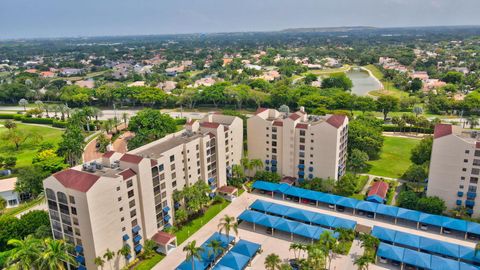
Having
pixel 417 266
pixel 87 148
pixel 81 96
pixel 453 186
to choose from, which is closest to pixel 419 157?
pixel 453 186

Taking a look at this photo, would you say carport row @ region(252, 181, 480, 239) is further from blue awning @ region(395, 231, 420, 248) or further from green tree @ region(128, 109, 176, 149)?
green tree @ region(128, 109, 176, 149)

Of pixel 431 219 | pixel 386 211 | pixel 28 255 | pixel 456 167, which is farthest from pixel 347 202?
pixel 28 255

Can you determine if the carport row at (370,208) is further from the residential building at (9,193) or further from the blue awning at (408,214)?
the residential building at (9,193)

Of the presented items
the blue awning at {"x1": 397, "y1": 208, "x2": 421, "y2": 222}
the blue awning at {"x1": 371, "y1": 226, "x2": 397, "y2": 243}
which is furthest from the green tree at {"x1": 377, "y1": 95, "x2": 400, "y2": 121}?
the blue awning at {"x1": 371, "y1": 226, "x2": 397, "y2": 243}

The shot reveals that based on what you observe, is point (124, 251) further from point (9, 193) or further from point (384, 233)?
point (384, 233)

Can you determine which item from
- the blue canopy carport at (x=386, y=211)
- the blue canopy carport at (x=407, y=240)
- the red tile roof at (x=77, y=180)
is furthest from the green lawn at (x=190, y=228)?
the blue canopy carport at (x=407, y=240)
